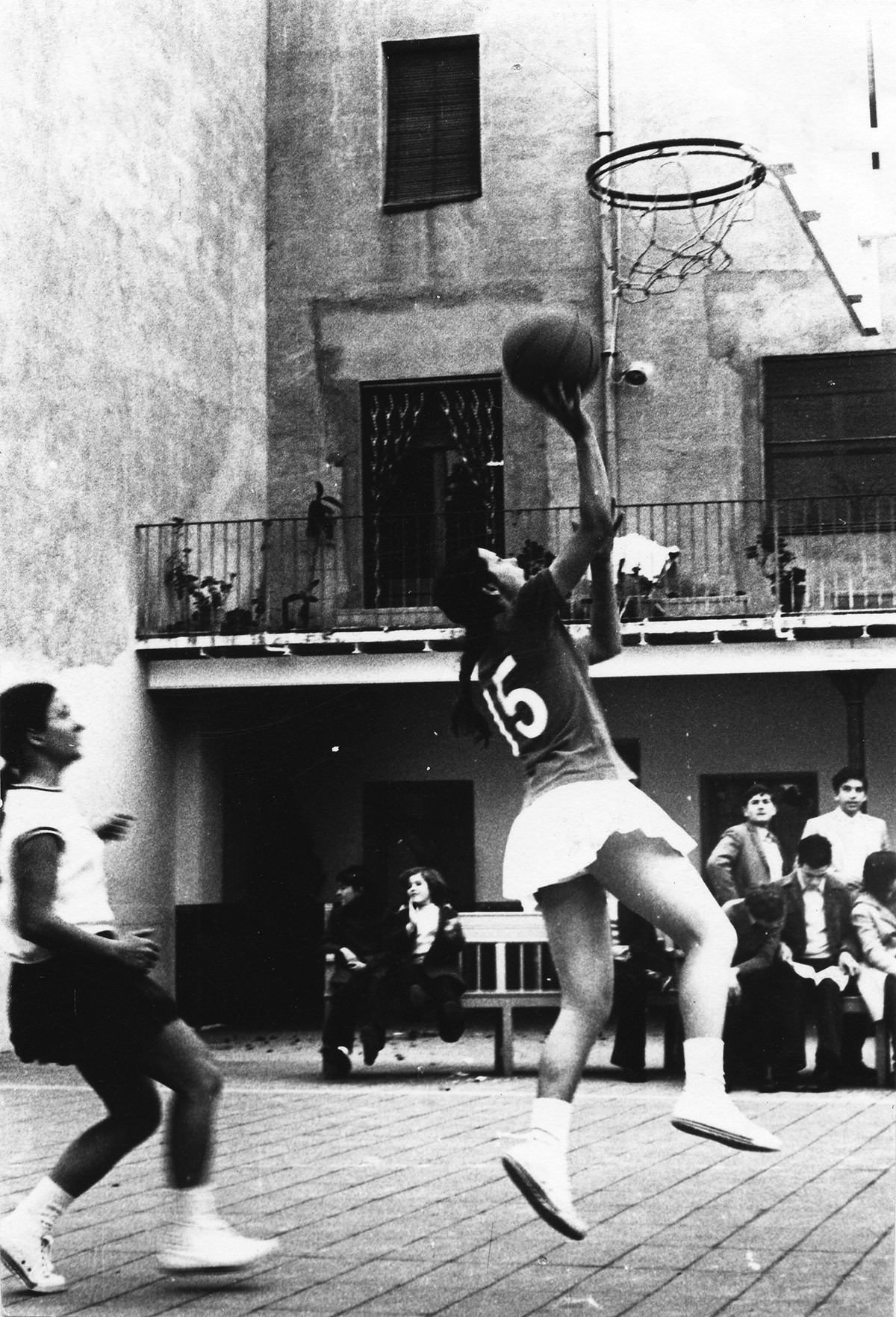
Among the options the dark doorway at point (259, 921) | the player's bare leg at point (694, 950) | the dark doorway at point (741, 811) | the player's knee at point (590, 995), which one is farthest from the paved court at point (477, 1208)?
the dark doorway at point (741, 811)

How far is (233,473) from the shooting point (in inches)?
356

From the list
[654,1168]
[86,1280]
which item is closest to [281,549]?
[654,1168]

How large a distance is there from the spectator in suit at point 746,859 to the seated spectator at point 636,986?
730mm

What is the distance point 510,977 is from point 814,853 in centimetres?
352

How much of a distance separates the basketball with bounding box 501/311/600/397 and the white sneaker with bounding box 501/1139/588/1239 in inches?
61.3

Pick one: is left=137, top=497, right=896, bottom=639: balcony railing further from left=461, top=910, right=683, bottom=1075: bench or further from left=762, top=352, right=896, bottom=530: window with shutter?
left=461, top=910, right=683, bottom=1075: bench

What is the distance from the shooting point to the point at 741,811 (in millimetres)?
12906

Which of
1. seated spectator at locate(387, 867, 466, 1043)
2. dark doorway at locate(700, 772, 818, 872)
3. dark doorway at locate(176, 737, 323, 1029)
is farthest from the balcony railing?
seated spectator at locate(387, 867, 466, 1043)

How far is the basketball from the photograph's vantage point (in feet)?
11.7

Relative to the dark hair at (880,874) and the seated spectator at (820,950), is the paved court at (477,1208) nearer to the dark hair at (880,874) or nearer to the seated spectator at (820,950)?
the seated spectator at (820,950)

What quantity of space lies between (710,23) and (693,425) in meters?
4.48

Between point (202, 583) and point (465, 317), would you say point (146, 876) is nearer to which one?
point (202, 583)

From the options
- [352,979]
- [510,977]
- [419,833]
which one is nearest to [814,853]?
[352,979]

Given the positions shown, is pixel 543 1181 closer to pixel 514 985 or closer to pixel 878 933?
pixel 878 933
